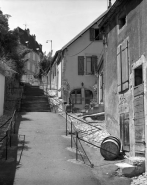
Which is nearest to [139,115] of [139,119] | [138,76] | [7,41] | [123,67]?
[139,119]

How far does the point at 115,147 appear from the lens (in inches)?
368

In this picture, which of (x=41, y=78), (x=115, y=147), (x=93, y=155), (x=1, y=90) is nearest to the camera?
(x=115, y=147)

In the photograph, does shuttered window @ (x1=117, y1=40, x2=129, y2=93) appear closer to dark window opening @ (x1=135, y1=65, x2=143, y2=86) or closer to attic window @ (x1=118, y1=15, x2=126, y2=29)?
dark window opening @ (x1=135, y1=65, x2=143, y2=86)

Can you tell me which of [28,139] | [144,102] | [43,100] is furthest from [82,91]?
[144,102]

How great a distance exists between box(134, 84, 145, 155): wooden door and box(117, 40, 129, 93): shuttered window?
41.3 inches

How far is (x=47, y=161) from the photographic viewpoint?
29.1ft

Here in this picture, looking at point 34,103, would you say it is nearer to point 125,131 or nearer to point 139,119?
point 125,131

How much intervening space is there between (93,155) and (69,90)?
11.2 m

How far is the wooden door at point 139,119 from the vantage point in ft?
27.0

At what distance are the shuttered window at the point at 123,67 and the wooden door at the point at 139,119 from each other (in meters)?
Result: 1.05

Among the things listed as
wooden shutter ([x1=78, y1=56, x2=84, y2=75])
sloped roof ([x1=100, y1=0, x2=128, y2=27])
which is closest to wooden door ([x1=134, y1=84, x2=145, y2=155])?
sloped roof ([x1=100, y1=0, x2=128, y2=27])

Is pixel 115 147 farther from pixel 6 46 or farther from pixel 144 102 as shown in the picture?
pixel 6 46

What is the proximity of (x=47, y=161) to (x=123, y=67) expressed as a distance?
176 inches

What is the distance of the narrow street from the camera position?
24.2 feet
